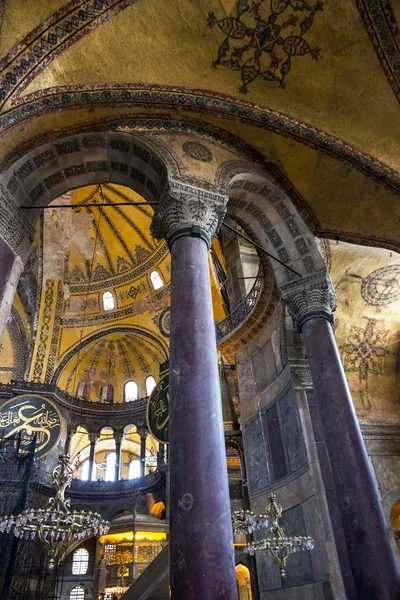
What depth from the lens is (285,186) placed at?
6.75 m

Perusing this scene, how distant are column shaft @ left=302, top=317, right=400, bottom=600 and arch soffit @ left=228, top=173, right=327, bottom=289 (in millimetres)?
1243

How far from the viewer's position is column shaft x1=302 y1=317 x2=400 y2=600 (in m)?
4.18

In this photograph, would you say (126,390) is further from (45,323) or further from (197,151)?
(197,151)

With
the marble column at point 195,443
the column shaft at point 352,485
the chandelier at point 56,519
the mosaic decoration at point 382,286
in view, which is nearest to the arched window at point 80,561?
the chandelier at point 56,519

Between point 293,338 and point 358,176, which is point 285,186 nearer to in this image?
point 358,176

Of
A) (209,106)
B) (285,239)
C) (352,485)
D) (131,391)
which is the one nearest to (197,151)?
(209,106)

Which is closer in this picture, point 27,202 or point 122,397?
point 27,202

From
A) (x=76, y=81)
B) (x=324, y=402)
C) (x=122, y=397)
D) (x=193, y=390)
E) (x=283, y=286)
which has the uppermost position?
(x=122, y=397)

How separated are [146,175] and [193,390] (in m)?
3.52

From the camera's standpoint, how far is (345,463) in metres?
4.82

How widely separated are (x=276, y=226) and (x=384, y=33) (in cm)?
290

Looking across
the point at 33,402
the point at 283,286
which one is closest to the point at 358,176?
the point at 283,286

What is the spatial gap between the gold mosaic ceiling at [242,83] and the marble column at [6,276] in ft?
3.92

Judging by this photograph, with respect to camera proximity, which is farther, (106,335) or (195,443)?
(106,335)
